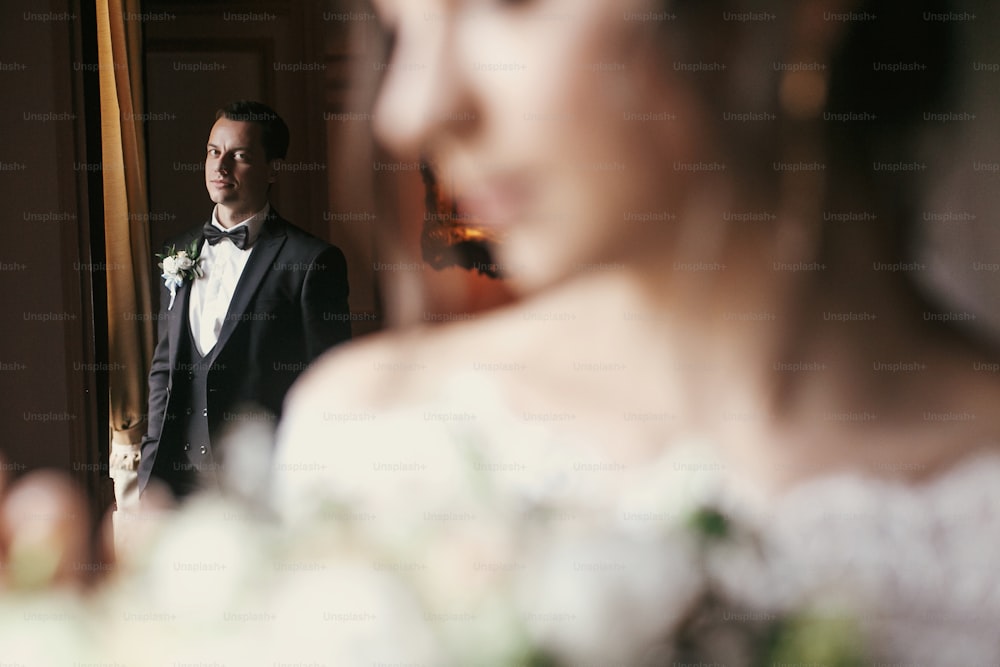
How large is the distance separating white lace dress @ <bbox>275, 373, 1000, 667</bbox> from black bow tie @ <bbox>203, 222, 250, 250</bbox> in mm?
218

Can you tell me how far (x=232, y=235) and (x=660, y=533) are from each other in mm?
624

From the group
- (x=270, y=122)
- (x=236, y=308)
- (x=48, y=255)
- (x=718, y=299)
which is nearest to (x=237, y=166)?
(x=270, y=122)

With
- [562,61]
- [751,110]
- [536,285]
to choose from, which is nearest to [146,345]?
[536,285]

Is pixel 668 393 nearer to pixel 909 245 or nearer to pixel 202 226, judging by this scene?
pixel 909 245

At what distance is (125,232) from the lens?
44.9 inches

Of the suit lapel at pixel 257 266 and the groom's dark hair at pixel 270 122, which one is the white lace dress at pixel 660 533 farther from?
the groom's dark hair at pixel 270 122

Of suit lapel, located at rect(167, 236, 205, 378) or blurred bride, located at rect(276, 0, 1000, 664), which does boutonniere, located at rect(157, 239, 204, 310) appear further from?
blurred bride, located at rect(276, 0, 1000, 664)

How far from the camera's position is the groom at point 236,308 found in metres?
1.10

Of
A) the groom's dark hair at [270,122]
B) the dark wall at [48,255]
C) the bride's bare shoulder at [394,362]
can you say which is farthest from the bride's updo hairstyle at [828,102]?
the dark wall at [48,255]

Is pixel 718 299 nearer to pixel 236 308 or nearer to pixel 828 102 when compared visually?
pixel 828 102

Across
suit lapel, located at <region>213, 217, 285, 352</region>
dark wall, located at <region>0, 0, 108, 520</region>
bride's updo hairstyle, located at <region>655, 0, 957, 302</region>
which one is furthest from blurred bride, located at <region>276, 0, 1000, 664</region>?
dark wall, located at <region>0, 0, 108, 520</region>

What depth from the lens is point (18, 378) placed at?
1.20m

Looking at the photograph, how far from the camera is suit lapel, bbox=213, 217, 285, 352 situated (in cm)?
110

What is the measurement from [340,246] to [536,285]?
9.9 inches
